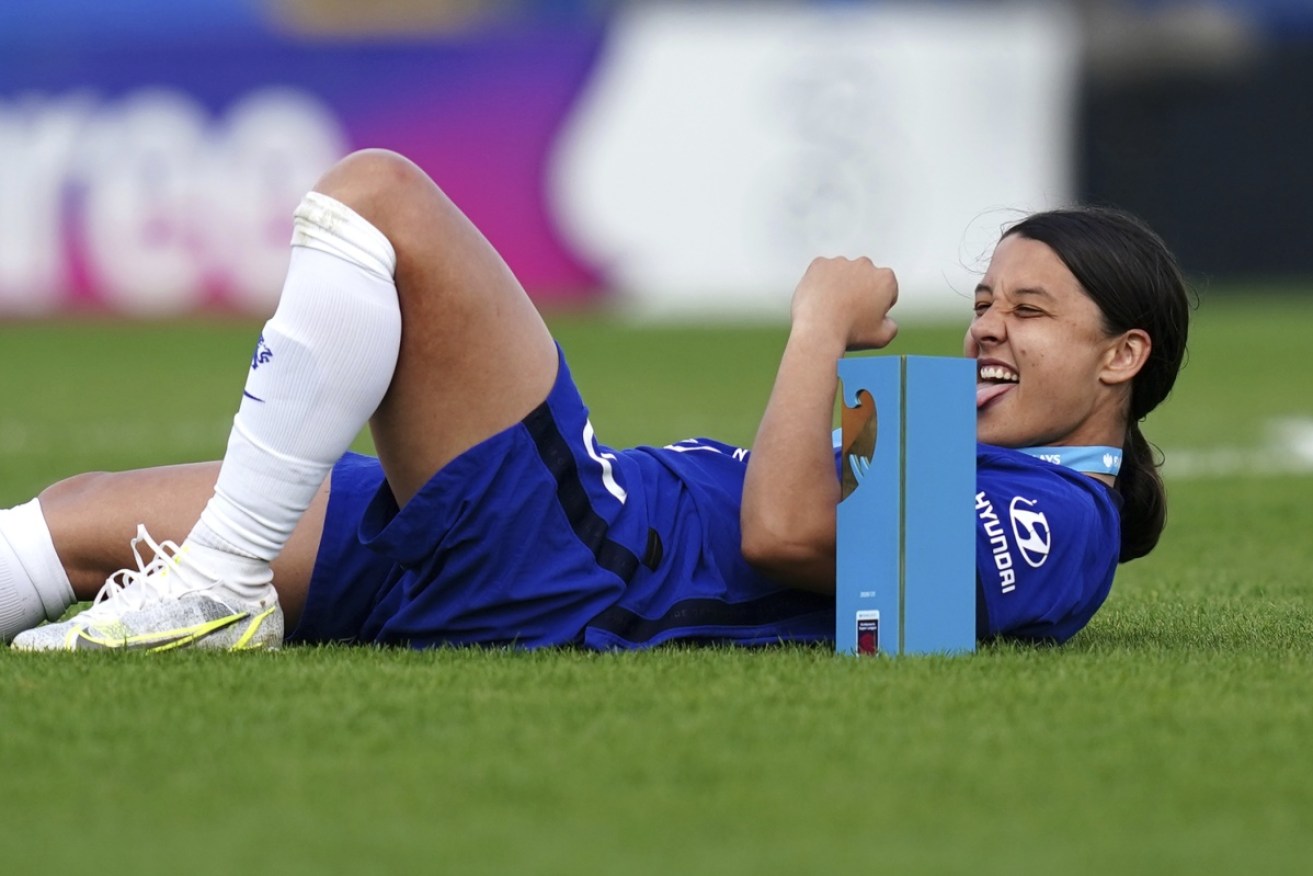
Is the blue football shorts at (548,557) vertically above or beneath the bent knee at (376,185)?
beneath

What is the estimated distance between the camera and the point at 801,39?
14.8 m

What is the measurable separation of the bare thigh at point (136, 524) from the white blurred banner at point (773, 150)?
11.9 meters

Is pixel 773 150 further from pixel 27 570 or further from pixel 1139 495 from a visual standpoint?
pixel 27 570

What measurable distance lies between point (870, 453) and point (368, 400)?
26.4 inches

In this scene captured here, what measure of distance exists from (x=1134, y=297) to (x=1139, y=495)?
32 centimetres

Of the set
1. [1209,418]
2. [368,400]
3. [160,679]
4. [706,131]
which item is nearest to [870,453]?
[368,400]

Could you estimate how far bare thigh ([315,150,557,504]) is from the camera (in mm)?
2691

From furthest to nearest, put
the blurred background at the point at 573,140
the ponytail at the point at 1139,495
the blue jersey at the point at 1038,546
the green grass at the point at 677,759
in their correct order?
the blurred background at the point at 573,140, the ponytail at the point at 1139,495, the blue jersey at the point at 1038,546, the green grass at the point at 677,759

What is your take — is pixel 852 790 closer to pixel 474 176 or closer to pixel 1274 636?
pixel 1274 636

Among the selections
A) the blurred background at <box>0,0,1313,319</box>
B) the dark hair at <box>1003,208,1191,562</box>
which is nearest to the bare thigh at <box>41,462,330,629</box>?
the dark hair at <box>1003,208,1191,562</box>

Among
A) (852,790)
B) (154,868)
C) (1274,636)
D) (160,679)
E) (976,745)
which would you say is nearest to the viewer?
(154,868)

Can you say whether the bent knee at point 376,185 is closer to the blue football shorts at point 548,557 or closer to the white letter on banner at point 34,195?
the blue football shorts at point 548,557

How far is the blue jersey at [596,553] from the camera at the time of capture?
2736 mm

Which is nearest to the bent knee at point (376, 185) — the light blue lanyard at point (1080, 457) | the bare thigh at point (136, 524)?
the bare thigh at point (136, 524)
